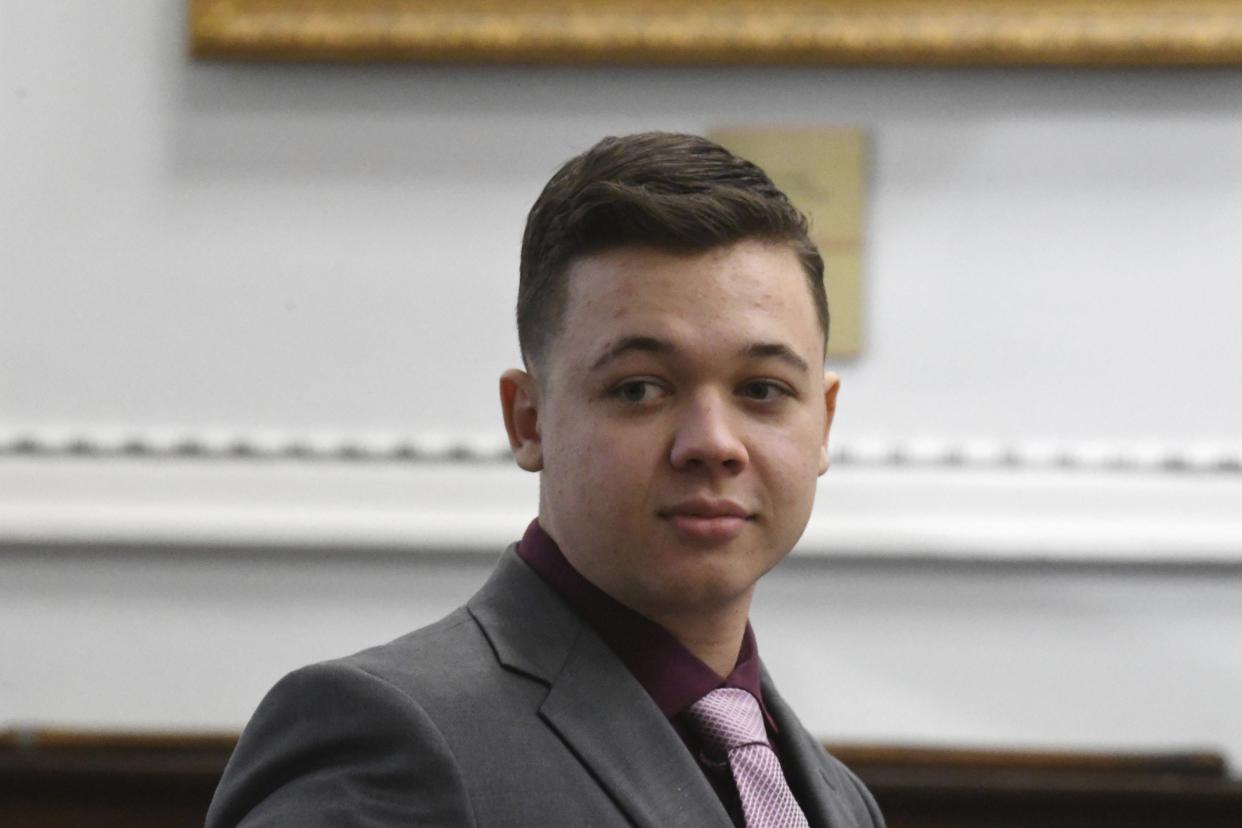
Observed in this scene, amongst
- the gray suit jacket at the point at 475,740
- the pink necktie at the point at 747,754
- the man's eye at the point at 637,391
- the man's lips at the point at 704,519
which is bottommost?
the pink necktie at the point at 747,754

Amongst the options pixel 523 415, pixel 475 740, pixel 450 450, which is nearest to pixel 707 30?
pixel 450 450

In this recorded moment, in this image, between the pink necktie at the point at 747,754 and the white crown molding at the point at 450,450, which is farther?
the white crown molding at the point at 450,450

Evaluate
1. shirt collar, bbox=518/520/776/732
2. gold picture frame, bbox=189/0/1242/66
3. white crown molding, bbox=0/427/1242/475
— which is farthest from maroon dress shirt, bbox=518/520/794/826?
gold picture frame, bbox=189/0/1242/66

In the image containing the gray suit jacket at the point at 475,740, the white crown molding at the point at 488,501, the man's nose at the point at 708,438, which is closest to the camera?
the gray suit jacket at the point at 475,740

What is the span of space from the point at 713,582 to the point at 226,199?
Answer: 4.42 ft

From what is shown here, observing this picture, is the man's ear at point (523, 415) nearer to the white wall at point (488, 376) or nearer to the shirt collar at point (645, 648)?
the shirt collar at point (645, 648)

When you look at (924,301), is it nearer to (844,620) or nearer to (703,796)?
(844,620)

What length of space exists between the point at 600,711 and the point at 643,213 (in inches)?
13.9

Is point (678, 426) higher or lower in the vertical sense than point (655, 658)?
higher

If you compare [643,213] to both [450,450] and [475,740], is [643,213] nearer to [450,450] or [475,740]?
[475,740]

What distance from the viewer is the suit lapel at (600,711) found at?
1133 millimetres

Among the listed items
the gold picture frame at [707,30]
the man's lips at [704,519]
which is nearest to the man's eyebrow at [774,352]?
the man's lips at [704,519]

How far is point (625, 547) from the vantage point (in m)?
1.18

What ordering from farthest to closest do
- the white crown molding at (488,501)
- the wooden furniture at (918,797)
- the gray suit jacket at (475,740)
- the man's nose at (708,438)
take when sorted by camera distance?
the white crown molding at (488,501) < the wooden furniture at (918,797) < the man's nose at (708,438) < the gray suit jacket at (475,740)
